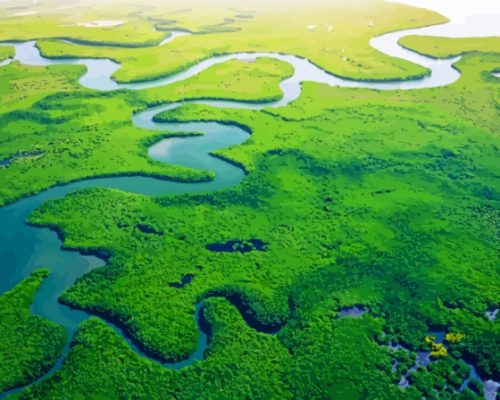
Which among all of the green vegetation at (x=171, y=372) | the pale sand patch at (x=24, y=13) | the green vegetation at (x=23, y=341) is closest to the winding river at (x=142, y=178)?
the green vegetation at (x=23, y=341)

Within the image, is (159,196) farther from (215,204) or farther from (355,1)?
(355,1)

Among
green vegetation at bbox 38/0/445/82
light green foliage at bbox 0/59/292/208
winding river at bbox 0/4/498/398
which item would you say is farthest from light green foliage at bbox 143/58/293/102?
green vegetation at bbox 38/0/445/82

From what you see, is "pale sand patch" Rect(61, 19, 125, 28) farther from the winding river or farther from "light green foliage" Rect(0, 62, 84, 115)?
"light green foliage" Rect(0, 62, 84, 115)

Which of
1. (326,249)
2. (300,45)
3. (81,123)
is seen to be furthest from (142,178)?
(300,45)

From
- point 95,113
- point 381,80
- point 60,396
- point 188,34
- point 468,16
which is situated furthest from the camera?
point 468,16

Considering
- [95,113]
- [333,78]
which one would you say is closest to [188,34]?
[333,78]
